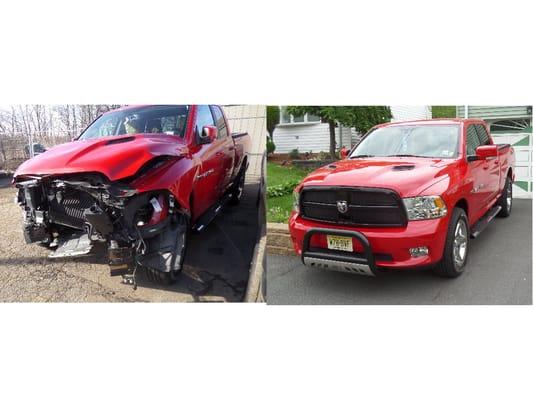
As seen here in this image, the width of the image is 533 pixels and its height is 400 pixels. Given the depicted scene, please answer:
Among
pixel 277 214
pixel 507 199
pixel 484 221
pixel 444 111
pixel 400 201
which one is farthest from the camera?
pixel 507 199

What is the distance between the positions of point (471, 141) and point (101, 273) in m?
3.74

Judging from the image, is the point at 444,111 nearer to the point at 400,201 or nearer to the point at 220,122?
the point at 400,201

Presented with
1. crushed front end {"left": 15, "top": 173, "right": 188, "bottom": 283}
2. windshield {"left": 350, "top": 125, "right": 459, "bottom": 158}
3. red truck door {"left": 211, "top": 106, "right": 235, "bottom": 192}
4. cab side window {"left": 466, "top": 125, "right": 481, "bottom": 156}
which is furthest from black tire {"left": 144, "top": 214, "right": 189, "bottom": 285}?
cab side window {"left": 466, "top": 125, "right": 481, "bottom": 156}

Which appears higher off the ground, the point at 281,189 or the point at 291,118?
the point at 291,118

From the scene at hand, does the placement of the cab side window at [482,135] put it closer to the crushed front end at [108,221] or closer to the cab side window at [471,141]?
the cab side window at [471,141]

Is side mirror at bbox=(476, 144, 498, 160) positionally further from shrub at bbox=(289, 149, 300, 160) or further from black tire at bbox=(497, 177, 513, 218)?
shrub at bbox=(289, 149, 300, 160)

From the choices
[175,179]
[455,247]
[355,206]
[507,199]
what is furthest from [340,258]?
[507,199]

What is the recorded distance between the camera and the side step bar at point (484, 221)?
13.3 ft

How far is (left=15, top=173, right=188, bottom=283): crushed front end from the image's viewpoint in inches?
139

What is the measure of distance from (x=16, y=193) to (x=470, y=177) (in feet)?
13.9

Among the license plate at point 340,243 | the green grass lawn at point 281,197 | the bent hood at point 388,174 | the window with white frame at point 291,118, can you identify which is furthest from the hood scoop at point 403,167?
the window with white frame at point 291,118

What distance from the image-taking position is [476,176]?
4047 millimetres

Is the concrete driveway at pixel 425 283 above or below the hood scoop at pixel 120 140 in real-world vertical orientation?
below

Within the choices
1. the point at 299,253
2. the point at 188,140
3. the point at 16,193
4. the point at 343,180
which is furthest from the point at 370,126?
the point at 16,193
